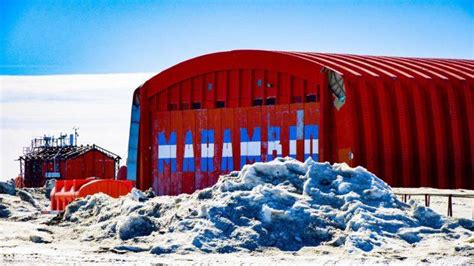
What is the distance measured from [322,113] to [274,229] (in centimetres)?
1012

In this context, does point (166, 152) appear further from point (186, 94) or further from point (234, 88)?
point (234, 88)

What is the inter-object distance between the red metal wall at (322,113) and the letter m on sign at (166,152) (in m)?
0.05

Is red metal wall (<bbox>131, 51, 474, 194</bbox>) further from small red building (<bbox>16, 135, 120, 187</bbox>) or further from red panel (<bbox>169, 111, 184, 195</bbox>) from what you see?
small red building (<bbox>16, 135, 120, 187</bbox>)

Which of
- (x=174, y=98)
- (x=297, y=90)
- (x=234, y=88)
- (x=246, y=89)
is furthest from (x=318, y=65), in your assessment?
(x=174, y=98)

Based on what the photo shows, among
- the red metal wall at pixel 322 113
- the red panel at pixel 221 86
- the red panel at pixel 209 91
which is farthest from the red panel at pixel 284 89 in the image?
the red panel at pixel 209 91

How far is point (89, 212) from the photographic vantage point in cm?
2327

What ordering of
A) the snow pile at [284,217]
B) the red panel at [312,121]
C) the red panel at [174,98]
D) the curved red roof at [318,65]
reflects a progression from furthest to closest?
the red panel at [174,98] → the curved red roof at [318,65] → the red panel at [312,121] → the snow pile at [284,217]

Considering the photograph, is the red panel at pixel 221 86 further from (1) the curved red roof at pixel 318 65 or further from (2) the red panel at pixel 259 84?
(2) the red panel at pixel 259 84

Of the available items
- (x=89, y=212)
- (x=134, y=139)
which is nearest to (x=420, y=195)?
(x=89, y=212)

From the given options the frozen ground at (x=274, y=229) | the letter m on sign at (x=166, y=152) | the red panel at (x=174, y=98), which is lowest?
the frozen ground at (x=274, y=229)

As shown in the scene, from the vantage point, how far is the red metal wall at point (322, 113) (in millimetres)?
26266

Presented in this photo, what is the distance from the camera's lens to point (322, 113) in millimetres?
26703

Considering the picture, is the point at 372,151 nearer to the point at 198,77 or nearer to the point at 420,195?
the point at 420,195

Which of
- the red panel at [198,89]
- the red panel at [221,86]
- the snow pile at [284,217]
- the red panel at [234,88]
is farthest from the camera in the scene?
the red panel at [198,89]
